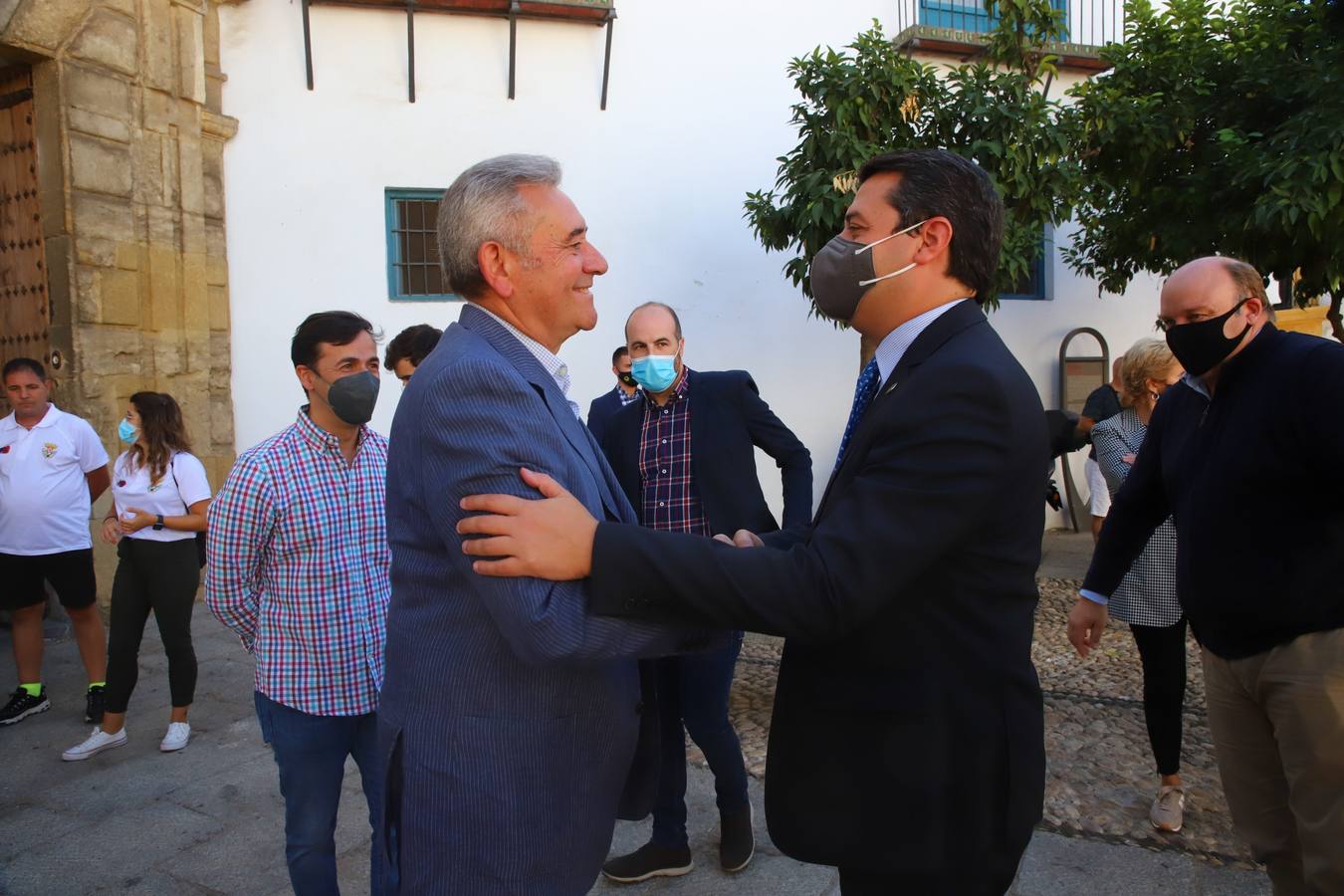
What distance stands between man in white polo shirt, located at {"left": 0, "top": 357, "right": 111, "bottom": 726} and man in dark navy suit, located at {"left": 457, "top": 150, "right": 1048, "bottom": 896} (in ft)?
15.4

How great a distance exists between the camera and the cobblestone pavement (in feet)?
11.8

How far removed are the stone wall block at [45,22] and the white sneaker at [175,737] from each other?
4812 millimetres

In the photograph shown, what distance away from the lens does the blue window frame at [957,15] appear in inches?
400

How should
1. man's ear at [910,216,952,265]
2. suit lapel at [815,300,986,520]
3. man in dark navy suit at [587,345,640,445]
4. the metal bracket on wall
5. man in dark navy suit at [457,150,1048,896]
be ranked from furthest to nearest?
the metal bracket on wall < man in dark navy suit at [587,345,640,445] < man's ear at [910,216,952,265] < suit lapel at [815,300,986,520] < man in dark navy suit at [457,150,1048,896]

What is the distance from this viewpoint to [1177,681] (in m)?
3.66

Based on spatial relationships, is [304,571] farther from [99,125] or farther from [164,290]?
[99,125]

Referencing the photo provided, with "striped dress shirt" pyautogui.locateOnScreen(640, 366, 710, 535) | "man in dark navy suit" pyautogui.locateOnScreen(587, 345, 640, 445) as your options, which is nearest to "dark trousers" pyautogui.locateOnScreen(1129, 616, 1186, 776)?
"striped dress shirt" pyautogui.locateOnScreen(640, 366, 710, 535)

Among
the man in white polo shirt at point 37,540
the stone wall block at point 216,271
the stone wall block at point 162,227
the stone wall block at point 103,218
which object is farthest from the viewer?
the stone wall block at point 216,271

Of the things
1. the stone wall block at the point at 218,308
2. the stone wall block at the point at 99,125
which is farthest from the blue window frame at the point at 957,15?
the stone wall block at the point at 99,125

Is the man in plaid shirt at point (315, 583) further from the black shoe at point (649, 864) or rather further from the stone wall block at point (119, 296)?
the stone wall block at point (119, 296)

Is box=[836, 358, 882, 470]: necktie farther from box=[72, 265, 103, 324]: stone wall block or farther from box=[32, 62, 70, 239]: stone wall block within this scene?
box=[32, 62, 70, 239]: stone wall block

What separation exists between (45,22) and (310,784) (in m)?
6.37

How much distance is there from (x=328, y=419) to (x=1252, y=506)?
249 cm

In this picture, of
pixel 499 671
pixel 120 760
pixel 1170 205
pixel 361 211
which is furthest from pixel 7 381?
pixel 1170 205
